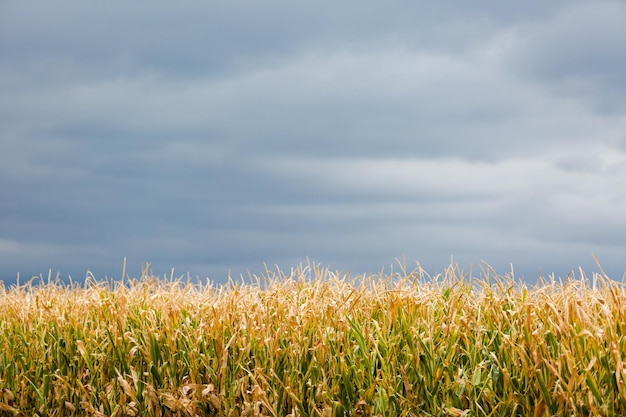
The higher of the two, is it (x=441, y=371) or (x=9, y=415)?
(x=441, y=371)

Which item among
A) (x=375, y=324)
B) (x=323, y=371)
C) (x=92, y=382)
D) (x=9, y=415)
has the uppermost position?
(x=375, y=324)

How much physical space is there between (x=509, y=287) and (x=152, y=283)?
397 cm

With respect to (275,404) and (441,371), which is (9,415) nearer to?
(275,404)

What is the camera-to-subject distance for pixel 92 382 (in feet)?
19.4

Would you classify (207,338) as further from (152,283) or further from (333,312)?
(152,283)

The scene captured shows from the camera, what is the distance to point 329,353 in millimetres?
4910

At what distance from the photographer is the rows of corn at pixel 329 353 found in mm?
4359

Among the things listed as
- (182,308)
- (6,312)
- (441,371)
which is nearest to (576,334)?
(441,371)

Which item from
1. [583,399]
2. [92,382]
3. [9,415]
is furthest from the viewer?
[9,415]

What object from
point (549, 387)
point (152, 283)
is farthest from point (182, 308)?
point (549, 387)

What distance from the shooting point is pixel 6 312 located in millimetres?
7559

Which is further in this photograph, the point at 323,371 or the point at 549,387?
the point at 323,371

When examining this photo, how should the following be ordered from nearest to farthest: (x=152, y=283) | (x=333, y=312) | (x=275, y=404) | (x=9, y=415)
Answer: (x=275, y=404) → (x=333, y=312) → (x=9, y=415) → (x=152, y=283)

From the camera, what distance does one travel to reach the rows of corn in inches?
172
